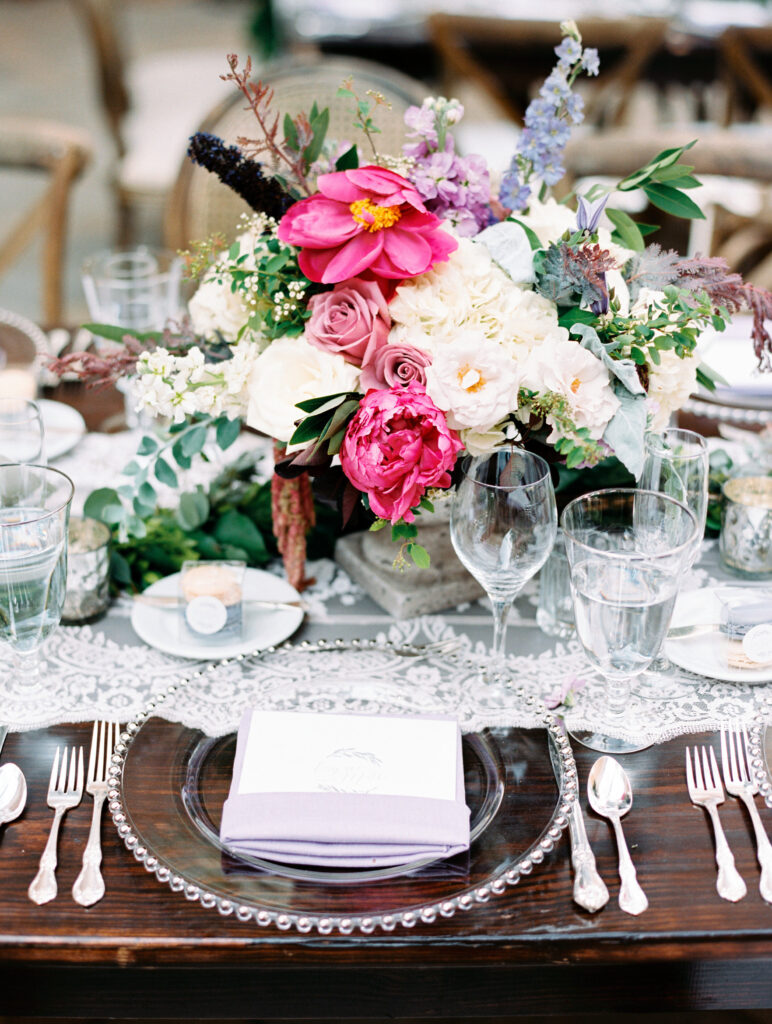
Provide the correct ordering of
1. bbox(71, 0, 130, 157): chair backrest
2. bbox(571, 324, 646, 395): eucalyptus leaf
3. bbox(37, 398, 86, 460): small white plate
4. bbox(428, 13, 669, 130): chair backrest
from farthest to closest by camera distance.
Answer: bbox(71, 0, 130, 157): chair backrest < bbox(428, 13, 669, 130): chair backrest < bbox(37, 398, 86, 460): small white plate < bbox(571, 324, 646, 395): eucalyptus leaf

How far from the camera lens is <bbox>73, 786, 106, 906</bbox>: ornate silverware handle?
32.8 inches

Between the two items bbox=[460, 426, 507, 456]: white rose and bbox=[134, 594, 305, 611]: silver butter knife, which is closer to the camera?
bbox=[460, 426, 507, 456]: white rose

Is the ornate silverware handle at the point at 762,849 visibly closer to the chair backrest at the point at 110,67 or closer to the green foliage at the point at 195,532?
the green foliage at the point at 195,532

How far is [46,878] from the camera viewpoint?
0.85 m

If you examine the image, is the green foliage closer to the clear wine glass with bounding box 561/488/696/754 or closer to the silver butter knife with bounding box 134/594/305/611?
the silver butter knife with bounding box 134/594/305/611

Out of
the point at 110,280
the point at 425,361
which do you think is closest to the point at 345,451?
the point at 425,361

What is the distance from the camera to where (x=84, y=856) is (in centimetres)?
87

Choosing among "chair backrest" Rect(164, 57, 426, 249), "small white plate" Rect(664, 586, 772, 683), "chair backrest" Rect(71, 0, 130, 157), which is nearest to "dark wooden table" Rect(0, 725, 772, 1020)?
"small white plate" Rect(664, 586, 772, 683)

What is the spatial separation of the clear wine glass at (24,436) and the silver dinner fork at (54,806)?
0.46 metres

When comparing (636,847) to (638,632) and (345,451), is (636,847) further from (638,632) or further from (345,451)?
(345,451)

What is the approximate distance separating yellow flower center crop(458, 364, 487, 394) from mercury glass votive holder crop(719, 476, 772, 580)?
0.43m

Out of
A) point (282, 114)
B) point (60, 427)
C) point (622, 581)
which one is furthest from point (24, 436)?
point (282, 114)

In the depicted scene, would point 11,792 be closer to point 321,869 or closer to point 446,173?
point 321,869

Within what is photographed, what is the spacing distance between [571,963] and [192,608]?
1.67 ft
